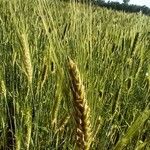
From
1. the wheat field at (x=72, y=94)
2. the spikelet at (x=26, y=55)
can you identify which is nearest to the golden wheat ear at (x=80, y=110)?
the wheat field at (x=72, y=94)

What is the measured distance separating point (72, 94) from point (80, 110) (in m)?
0.03

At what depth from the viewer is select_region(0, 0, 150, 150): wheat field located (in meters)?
0.67

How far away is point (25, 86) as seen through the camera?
52.9 inches

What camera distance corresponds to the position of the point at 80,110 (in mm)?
600

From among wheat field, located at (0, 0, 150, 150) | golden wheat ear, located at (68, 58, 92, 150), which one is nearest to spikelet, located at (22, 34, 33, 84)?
wheat field, located at (0, 0, 150, 150)

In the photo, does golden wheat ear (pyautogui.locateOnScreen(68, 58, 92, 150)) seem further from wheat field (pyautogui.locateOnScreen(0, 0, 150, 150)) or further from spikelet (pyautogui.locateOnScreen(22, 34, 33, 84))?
spikelet (pyautogui.locateOnScreen(22, 34, 33, 84))

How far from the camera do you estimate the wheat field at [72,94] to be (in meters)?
0.67

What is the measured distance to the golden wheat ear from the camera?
1.93 ft

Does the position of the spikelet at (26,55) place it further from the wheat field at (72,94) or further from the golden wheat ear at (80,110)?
the golden wheat ear at (80,110)

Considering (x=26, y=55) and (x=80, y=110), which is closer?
(x=80, y=110)

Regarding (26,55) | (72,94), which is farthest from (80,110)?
(26,55)

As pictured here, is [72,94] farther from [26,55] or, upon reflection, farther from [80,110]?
[26,55]

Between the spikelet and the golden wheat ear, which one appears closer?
the golden wheat ear

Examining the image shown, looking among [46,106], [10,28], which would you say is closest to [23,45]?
[46,106]
